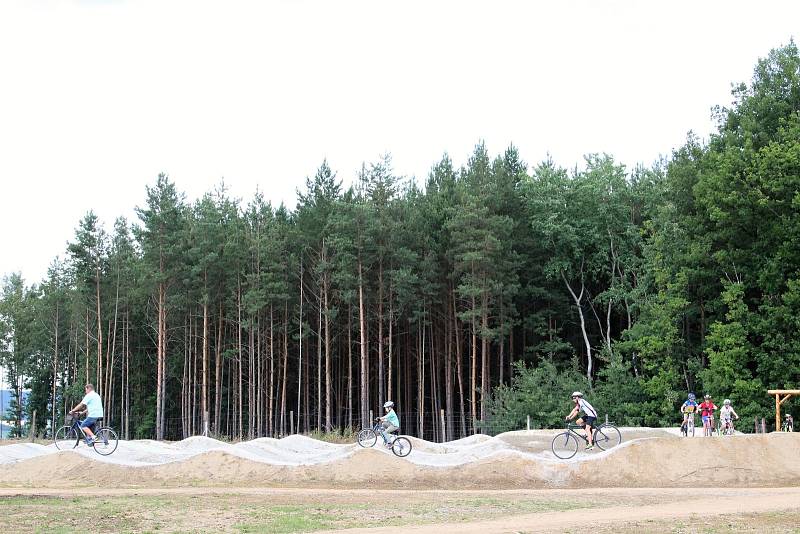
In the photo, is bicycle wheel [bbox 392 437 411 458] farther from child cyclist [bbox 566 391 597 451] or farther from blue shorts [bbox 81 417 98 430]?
blue shorts [bbox 81 417 98 430]

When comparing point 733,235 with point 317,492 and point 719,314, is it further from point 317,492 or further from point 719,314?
point 317,492

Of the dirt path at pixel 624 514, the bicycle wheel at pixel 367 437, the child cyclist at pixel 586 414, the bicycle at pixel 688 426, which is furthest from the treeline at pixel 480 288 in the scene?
the dirt path at pixel 624 514

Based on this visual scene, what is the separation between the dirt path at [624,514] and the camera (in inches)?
584

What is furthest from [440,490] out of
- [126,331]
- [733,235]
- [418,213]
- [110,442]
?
[126,331]

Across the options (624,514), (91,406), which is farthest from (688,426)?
(91,406)

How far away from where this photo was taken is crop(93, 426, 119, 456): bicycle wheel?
2800 centimetres

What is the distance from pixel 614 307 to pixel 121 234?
39.3 meters

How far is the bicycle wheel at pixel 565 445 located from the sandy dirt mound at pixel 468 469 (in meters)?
0.96

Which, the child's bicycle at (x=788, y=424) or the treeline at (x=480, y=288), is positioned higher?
the treeline at (x=480, y=288)

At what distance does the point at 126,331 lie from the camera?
6806 cm

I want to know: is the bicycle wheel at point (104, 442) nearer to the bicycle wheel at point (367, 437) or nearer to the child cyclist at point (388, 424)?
the bicycle wheel at point (367, 437)

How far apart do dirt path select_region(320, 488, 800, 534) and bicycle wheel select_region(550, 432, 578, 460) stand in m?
4.46

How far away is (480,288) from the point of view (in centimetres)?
4800

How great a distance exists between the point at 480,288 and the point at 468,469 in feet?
78.2
